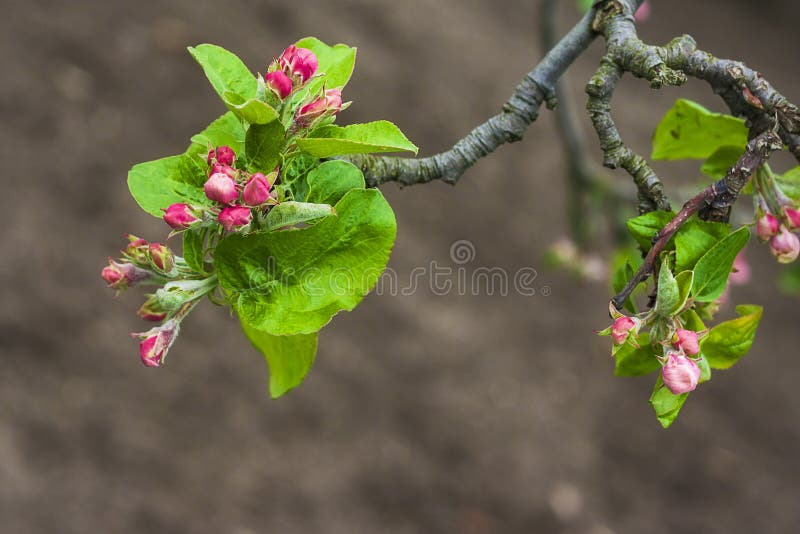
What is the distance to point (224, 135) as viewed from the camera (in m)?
0.98

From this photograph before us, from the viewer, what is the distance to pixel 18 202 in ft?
10.4

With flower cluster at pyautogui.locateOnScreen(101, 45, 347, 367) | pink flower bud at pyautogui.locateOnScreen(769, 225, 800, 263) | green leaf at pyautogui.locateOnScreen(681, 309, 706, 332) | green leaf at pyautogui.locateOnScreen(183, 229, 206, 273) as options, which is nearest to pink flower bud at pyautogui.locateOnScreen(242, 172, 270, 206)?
flower cluster at pyautogui.locateOnScreen(101, 45, 347, 367)

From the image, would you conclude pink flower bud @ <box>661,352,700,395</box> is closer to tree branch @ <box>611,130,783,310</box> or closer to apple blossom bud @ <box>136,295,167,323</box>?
tree branch @ <box>611,130,783,310</box>

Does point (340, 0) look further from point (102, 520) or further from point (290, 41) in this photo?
point (102, 520)

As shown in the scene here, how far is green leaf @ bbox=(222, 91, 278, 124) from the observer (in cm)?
80

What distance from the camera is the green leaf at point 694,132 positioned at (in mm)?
1029

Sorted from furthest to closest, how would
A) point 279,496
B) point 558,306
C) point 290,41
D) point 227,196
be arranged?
1. point 290,41
2. point 558,306
3. point 279,496
4. point 227,196

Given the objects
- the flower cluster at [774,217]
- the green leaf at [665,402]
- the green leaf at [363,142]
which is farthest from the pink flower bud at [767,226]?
the green leaf at [363,142]

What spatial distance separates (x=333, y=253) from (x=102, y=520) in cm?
213

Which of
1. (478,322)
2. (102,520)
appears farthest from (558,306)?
(102,520)

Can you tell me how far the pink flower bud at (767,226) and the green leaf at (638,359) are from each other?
19 cm

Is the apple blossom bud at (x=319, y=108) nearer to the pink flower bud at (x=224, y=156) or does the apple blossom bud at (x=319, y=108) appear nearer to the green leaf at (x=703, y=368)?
the pink flower bud at (x=224, y=156)

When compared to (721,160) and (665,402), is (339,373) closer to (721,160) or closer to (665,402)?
(721,160)

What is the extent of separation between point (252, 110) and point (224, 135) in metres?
0.18
